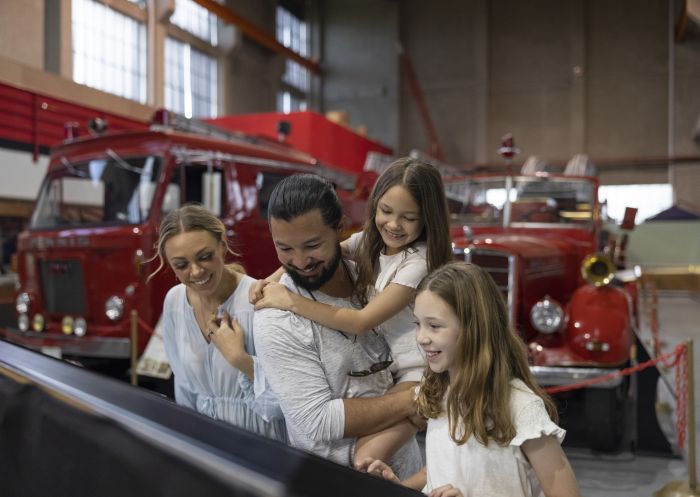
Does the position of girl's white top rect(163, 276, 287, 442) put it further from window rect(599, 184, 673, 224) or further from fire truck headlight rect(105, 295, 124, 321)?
window rect(599, 184, 673, 224)

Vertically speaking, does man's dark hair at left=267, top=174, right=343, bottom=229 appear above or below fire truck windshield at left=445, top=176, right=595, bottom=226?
below

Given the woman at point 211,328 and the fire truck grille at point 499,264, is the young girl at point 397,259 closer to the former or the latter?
the woman at point 211,328

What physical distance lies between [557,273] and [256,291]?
145 inches

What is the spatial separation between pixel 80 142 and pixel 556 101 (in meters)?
17.0

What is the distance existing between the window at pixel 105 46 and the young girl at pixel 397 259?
2.23 ft

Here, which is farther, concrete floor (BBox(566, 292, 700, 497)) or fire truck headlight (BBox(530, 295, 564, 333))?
fire truck headlight (BBox(530, 295, 564, 333))

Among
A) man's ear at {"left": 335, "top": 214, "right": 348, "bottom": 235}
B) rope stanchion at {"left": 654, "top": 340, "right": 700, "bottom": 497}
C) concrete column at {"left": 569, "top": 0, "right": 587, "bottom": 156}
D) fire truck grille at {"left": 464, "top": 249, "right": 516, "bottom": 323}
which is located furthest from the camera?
concrete column at {"left": 569, "top": 0, "right": 587, "bottom": 156}

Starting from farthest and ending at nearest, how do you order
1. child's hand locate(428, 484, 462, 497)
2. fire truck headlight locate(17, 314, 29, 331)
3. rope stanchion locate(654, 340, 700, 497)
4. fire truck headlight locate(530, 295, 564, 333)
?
fire truck headlight locate(17, 314, 29, 331), fire truck headlight locate(530, 295, 564, 333), rope stanchion locate(654, 340, 700, 497), child's hand locate(428, 484, 462, 497)

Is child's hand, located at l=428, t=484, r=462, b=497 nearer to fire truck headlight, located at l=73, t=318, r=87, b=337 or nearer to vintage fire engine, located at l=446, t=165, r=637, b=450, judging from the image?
vintage fire engine, located at l=446, t=165, r=637, b=450

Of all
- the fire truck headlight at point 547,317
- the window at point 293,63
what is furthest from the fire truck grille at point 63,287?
the window at point 293,63

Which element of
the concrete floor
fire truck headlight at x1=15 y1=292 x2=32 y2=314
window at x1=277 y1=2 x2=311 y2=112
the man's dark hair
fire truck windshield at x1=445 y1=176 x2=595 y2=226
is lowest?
the concrete floor

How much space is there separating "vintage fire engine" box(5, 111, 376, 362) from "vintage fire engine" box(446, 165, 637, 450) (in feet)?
3.41

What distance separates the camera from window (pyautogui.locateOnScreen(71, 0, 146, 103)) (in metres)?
1.45

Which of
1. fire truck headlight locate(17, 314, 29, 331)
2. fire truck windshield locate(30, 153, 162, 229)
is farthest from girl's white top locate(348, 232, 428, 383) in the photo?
fire truck headlight locate(17, 314, 29, 331)
